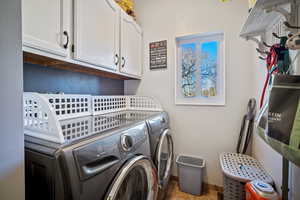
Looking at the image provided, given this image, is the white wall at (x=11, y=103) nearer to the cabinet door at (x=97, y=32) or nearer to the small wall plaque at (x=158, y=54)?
the cabinet door at (x=97, y=32)

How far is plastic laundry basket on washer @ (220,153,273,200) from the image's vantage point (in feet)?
3.47

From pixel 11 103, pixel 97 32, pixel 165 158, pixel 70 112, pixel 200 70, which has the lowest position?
pixel 165 158

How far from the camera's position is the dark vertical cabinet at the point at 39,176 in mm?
480

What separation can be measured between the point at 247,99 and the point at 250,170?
2.49 feet

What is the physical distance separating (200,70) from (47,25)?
1658 millimetres

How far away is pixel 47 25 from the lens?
2.77ft

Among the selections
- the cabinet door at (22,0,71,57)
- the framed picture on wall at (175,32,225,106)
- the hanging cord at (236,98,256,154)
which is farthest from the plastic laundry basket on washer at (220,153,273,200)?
the cabinet door at (22,0,71,57)

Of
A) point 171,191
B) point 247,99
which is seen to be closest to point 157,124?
point 171,191

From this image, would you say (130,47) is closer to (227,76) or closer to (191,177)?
(227,76)

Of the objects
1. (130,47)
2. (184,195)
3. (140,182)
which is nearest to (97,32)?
(130,47)

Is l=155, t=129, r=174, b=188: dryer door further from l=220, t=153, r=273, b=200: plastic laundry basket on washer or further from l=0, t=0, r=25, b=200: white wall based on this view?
l=0, t=0, r=25, b=200: white wall

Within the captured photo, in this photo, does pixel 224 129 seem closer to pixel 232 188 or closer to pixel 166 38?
pixel 232 188

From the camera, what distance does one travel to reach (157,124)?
1260mm

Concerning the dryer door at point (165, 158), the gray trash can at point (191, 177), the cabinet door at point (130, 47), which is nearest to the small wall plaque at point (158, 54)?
the cabinet door at point (130, 47)
